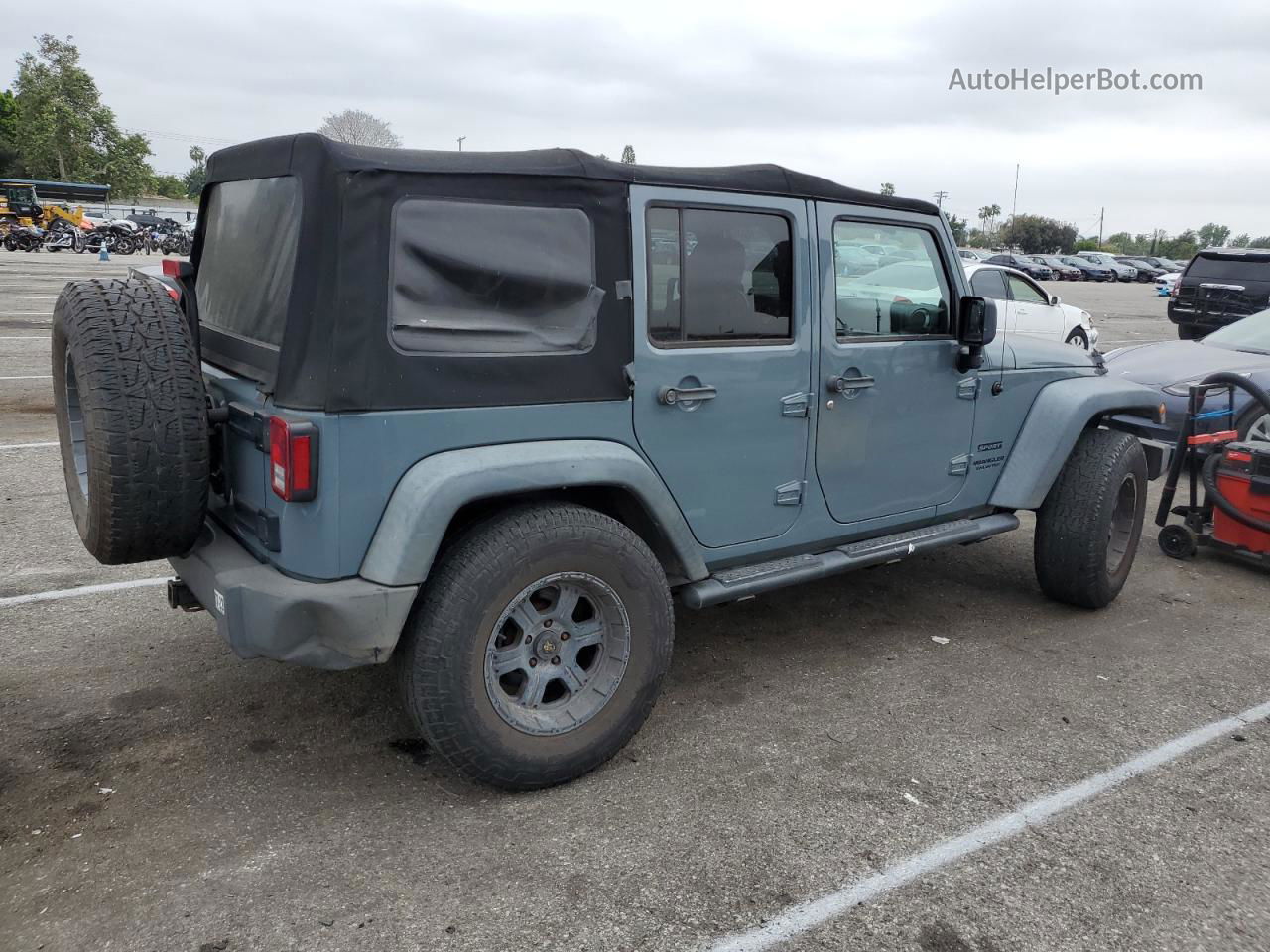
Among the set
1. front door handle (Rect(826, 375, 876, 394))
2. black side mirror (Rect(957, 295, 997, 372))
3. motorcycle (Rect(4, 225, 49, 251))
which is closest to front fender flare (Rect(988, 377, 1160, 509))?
black side mirror (Rect(957, 295, 997, 372))

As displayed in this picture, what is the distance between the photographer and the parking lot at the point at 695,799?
8.66 feet

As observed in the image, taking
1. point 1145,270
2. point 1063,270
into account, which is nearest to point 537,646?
point 1063,270

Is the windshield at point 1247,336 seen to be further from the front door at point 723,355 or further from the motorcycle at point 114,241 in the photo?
the motorcycle at point 114,241

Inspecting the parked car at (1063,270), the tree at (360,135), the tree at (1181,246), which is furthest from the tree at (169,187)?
the tree at (1181,246)

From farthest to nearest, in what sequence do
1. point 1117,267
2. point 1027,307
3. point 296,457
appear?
point 1117,267
point 1027,307
point 296,457

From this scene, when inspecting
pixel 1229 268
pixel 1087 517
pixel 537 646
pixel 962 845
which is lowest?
pixel 962 845

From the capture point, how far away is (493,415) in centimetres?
304

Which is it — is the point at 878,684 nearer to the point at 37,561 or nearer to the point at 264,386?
the point at 264,386

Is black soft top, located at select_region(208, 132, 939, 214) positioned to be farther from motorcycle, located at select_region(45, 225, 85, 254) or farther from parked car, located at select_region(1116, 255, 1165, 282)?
parked car, located at select_region(1116, 255, 1165, 282)

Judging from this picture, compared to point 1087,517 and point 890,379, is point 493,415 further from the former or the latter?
point 1087,517

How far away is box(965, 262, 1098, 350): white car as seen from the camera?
1255cm

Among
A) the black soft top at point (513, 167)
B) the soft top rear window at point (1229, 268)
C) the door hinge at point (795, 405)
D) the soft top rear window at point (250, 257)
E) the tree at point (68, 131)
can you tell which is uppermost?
the tree at point (68, 131)

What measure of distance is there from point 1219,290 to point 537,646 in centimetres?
1467

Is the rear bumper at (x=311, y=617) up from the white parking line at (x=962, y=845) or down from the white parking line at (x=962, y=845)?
up
